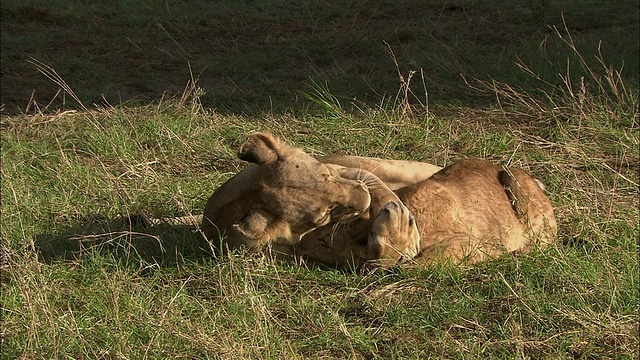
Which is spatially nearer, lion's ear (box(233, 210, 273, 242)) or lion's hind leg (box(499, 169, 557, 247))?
lion's ear (box(233, 210, 273, 242))

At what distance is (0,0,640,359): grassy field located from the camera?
3740 mm

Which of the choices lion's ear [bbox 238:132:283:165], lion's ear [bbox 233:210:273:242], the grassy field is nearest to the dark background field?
the grassy field

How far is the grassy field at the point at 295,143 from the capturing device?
3.74 m

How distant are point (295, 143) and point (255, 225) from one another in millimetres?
2283

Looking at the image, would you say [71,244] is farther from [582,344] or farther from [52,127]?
[582,344]

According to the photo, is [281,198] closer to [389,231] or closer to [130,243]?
[389,231]

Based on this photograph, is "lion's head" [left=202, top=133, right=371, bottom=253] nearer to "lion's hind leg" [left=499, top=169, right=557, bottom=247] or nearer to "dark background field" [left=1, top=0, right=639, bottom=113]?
"lion's hind leg" [left=499, top=169, right=557, bottom=247]

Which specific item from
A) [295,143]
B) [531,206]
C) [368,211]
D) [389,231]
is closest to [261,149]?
[368,211]

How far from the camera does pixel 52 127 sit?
6508 millimetres

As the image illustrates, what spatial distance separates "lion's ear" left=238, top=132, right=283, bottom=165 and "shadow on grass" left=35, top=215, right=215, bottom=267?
0.48 meters

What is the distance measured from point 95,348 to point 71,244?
1.18 metres

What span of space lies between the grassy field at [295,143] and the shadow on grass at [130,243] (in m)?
0.02

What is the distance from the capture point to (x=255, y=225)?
A: 3988 mm

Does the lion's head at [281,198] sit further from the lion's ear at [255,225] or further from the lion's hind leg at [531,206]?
the lion's hind leg at [531,206]
